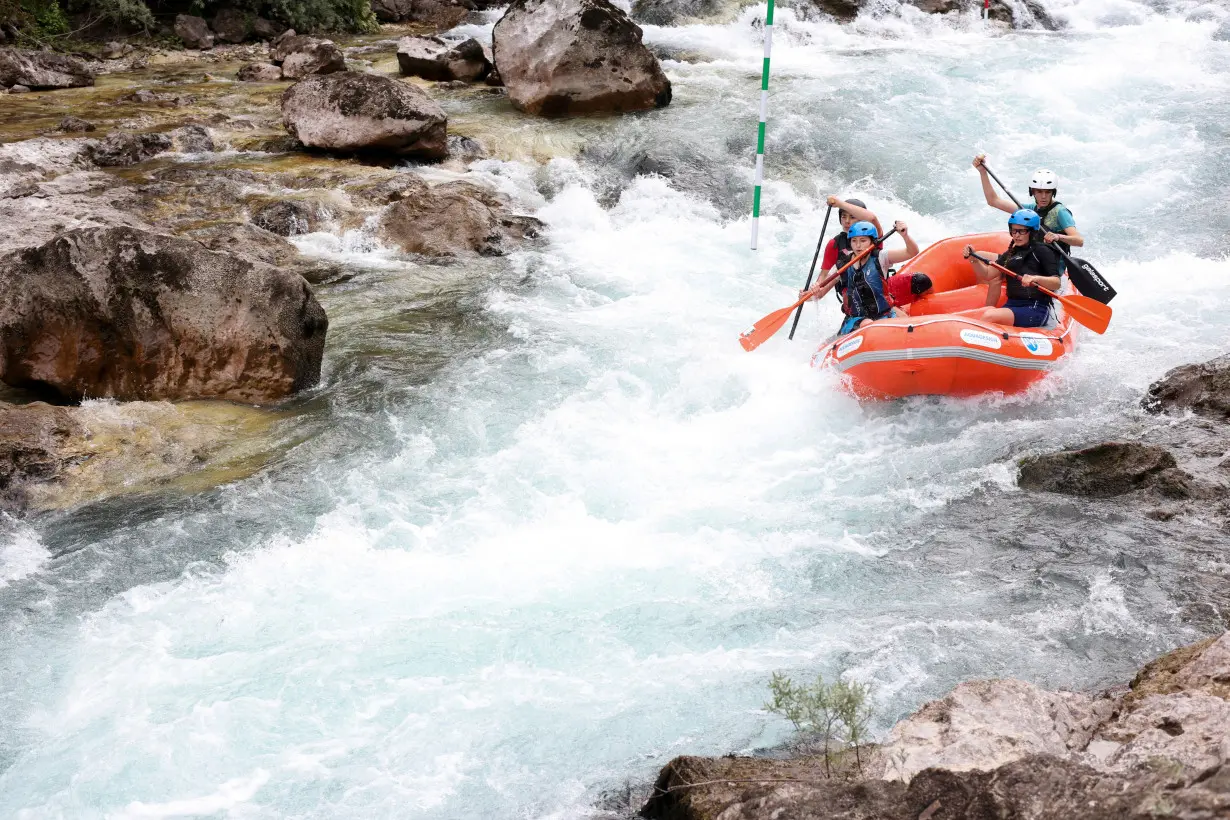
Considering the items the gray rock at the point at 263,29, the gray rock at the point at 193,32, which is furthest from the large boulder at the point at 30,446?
the gray rock at the point at 263,29

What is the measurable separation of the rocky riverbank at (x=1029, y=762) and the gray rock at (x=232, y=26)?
44.2 feet

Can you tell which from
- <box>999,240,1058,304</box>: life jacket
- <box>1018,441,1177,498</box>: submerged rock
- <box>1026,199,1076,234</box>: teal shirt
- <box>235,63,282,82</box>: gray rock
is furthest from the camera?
<box>235,63,282,82</box>: gray rock

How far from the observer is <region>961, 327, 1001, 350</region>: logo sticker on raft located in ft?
20.1

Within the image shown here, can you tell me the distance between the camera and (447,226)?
29.3ft

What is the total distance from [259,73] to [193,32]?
2.36 meters

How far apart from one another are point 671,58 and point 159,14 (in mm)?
6912

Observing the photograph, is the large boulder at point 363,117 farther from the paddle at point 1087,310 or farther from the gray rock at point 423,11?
the gray rock at point 423,11

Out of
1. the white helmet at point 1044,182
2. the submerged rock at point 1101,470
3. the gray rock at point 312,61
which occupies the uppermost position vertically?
the gray rock at point 312,61

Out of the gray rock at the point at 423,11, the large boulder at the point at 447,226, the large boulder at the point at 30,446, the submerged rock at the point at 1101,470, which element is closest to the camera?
the submerged rock at the point at 1101,470

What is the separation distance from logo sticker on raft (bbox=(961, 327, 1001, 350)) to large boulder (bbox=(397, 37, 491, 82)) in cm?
818

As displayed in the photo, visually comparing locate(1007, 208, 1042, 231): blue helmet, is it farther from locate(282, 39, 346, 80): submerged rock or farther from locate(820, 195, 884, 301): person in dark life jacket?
locate(282, 39, 346, 80): submerged rock

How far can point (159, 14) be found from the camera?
14586 millimetres

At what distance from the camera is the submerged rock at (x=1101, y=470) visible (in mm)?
5141

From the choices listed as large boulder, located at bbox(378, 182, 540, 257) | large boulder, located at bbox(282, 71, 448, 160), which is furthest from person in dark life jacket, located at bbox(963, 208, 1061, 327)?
large boulder, located at bbox(282, 71, 448, 160)
